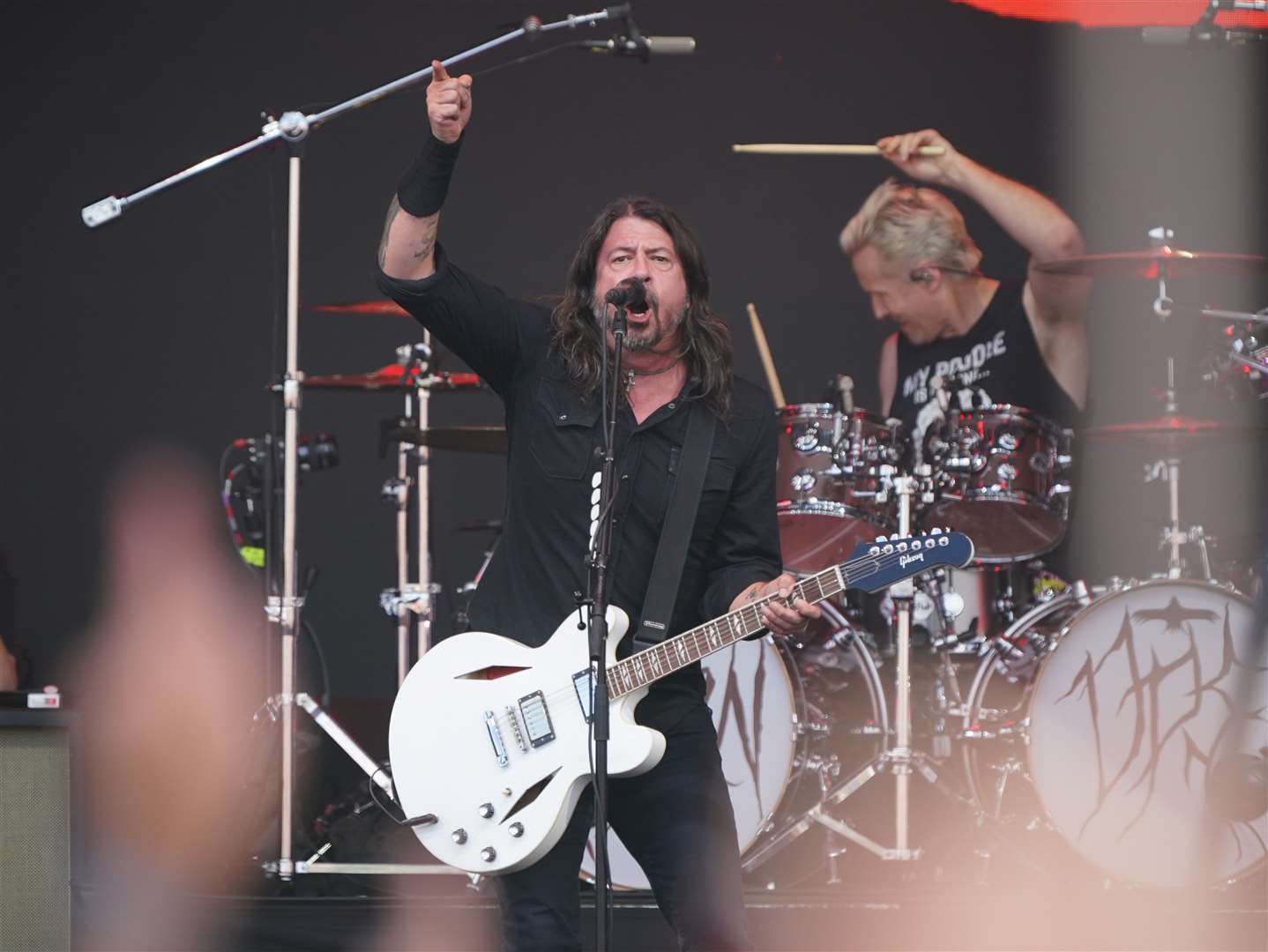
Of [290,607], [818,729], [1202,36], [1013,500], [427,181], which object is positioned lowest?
[818,729]

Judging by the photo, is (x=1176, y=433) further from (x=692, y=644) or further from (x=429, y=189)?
(x=429, y=189)

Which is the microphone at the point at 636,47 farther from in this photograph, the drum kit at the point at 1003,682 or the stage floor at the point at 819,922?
the stage floor at the point at 819,922

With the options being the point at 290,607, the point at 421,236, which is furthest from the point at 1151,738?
the point at 421,236

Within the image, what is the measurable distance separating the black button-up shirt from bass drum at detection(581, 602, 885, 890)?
1.85 meters

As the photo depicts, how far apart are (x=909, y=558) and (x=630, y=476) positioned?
0.65 meters

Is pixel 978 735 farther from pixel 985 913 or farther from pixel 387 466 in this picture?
pixel 387 466

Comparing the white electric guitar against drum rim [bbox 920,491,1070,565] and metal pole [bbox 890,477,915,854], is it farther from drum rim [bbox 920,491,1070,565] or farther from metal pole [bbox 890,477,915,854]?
drum rim [bbox 920,491,1070,565]

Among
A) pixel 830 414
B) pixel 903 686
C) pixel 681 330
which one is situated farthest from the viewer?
pixel 830 414

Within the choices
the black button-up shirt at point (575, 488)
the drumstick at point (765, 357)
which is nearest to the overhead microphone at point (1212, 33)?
the black button-up shirt at point (575, 488)

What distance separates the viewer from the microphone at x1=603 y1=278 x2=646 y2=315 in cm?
292

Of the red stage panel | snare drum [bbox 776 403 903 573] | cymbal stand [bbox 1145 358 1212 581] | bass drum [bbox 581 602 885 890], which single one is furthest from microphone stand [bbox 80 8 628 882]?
cymbal stand [bbox 1145 358 1212 581]

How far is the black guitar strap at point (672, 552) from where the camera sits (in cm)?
309

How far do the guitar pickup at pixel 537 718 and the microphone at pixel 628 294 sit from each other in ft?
2.73

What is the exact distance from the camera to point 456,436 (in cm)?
500
